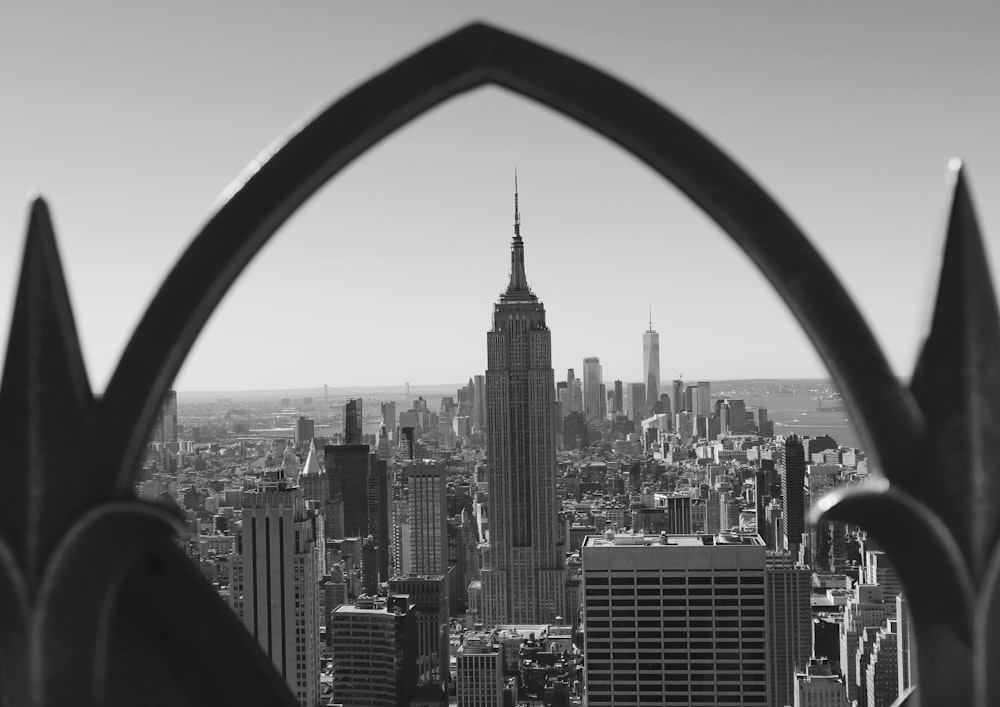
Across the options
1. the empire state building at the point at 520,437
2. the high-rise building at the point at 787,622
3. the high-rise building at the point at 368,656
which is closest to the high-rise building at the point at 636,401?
the empire state building at the point at 520,437

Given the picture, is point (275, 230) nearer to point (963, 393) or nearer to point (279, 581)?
point (963, 393)

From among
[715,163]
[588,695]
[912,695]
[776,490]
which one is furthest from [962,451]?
[776,490]

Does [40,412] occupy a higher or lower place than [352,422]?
higher

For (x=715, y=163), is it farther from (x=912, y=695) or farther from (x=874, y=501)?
(x=912, y=695)

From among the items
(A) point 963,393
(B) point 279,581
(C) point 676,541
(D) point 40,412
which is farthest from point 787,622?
(D) point 40,412

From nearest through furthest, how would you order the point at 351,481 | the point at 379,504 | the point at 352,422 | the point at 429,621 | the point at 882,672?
the point at 882,672
the point at 429,621
the point at 351,481
the point at 379,504
the point at 352,422

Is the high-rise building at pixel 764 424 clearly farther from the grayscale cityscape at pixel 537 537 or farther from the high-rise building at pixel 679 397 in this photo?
the high-rise building at pixel 679 397
